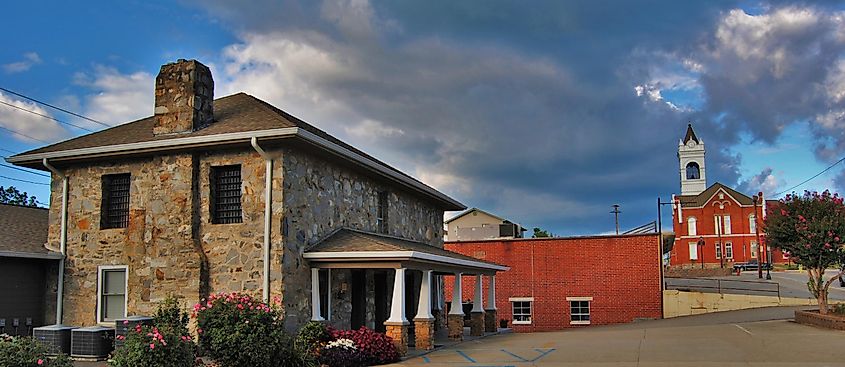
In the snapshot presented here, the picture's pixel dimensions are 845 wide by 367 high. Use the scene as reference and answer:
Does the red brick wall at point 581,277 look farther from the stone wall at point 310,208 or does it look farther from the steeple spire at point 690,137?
the steeple spire at point 690,137

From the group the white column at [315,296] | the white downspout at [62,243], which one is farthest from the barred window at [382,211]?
the white downspout at [62,243]

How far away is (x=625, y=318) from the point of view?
32.9m

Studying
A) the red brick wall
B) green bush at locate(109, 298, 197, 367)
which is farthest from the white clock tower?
green bush at locate(109, 298, 197, 367)

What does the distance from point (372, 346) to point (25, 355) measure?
23.8 feet

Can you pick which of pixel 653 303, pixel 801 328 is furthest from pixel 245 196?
pixel 653 303

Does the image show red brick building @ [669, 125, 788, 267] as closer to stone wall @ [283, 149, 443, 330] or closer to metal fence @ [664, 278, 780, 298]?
metal fence @ [664, 278, 780, 298]

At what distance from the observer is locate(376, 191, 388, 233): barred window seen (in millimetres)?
21359

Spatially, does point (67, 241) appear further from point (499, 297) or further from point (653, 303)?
point (653, 303)

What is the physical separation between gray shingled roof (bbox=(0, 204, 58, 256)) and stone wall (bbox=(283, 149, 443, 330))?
6234 mm

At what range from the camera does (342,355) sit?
14430 mm

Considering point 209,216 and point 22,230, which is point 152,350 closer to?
point 209,216

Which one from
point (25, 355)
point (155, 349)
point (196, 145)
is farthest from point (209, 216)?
point (25, 355)

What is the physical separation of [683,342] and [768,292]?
23.0 meters

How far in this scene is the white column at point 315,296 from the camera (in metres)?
16.4
